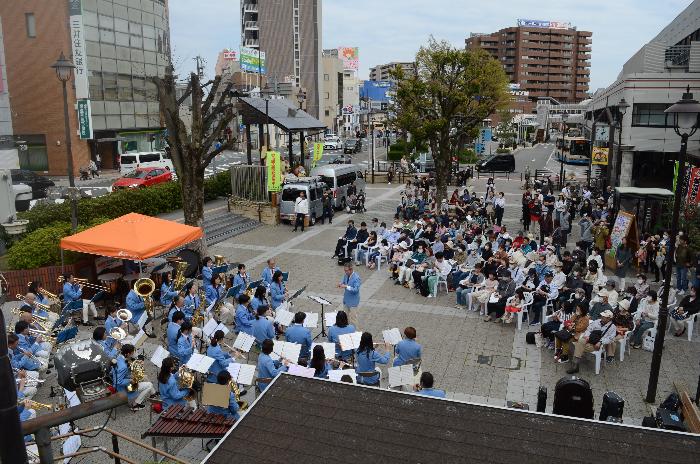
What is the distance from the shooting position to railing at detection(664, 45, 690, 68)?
36.9 metres

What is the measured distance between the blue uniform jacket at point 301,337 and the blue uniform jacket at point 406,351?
1839mm

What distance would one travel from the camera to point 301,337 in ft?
35.6

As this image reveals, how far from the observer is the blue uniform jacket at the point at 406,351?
10023mm

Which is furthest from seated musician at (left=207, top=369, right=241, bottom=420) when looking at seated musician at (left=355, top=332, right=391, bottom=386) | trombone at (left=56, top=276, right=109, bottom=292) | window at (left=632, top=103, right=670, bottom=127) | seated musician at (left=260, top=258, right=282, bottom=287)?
window at (left=632, top=103, right=670, bottom=127)

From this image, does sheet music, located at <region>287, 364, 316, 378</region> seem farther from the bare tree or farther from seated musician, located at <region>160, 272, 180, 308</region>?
the bare tree

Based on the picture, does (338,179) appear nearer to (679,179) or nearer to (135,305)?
(135,305)

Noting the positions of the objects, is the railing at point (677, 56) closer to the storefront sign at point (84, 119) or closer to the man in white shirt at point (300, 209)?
the man in white shirt at point (300, 209)

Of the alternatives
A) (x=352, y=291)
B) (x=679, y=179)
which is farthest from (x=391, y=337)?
(x=679, y=179)

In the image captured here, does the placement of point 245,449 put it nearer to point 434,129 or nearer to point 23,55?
point 434,129

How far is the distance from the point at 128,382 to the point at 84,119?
41.8 m

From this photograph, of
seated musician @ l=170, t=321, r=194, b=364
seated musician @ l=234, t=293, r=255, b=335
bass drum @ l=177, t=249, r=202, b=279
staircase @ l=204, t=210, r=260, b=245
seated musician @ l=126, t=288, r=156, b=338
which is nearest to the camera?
seated musician @ l=170, t=321, r=194, b=364

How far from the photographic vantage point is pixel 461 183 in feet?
132

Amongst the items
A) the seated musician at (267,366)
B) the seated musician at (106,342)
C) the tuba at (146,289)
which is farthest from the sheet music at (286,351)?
the tuba at (146,289)

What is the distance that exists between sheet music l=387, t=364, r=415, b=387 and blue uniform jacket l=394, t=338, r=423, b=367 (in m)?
0.71
